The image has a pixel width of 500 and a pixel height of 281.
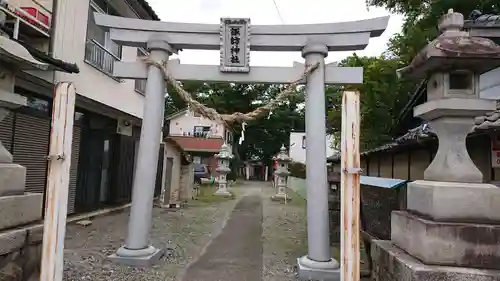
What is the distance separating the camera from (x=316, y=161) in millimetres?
6297

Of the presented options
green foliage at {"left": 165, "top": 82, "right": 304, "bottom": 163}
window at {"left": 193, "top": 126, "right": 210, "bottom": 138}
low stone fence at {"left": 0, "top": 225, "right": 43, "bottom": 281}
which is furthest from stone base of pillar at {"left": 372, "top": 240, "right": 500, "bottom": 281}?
window at {"left": 193, "top": 126, "right": 210, "bottom": 138}

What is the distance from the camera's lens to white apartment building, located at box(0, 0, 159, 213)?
8000 millimetres

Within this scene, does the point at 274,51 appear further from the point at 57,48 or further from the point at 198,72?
the point at 57,48

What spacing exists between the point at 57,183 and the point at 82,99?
6.83 m

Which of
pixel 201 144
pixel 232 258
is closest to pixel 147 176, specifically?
pixel 232 258

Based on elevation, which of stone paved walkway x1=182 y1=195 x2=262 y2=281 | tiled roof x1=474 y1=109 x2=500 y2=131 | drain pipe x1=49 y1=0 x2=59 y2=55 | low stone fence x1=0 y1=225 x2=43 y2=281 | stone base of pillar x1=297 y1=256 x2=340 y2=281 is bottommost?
stone paved walkway x1=182 y1=195 x2=262 y2=281

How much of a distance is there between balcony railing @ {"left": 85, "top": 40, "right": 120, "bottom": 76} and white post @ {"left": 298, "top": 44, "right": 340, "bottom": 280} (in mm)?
6516

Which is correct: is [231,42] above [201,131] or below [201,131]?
below

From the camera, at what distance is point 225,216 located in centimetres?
1369

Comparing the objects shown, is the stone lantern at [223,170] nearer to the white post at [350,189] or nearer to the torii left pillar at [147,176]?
the torii left pillar at [147,176]

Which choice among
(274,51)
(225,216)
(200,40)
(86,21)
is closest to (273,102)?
(274,51)

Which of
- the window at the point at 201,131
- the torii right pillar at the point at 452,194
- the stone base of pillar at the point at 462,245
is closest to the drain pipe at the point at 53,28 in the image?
the torii right pillar at the point at 452,194

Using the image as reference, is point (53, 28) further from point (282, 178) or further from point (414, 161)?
point (282, 178)

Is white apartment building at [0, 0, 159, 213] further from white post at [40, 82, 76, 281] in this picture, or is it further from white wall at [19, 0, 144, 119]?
white post at [40, 82, 76, 281]
